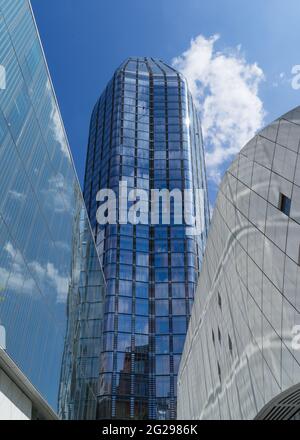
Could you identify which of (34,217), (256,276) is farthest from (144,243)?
(256,276)

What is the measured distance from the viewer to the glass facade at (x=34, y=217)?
16.4 metres

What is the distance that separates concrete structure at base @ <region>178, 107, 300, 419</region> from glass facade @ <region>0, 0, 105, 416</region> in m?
7.63

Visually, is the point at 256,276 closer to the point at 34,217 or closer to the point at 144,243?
the point at 34,217

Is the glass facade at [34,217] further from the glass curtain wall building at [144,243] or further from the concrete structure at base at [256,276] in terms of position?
the glass curtain wall building at [144,243]

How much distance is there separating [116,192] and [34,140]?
182ft

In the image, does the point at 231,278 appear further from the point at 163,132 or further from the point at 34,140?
the point at 163,132

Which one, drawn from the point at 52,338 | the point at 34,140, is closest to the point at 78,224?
the point at 52,338

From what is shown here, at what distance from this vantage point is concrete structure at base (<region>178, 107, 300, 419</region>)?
51.6 ft

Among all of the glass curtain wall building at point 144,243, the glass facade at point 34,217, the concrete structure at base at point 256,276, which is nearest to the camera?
the concrete structure at base at point 256,276

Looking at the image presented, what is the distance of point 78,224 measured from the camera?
100 ft

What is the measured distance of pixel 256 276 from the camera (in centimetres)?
1898

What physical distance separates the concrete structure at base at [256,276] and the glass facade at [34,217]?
25.0ft

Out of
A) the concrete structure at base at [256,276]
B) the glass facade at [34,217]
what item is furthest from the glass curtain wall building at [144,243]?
the concrete structure at base at [256,276]

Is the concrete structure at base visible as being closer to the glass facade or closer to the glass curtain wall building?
the glass facade
